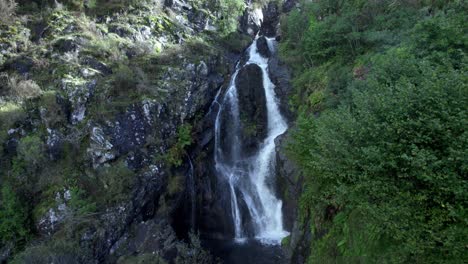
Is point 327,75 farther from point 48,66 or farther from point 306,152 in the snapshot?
point 48,66

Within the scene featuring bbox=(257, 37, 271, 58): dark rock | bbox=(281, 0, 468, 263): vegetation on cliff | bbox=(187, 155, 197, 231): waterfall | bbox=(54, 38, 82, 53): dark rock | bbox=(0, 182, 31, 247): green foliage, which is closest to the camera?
bbox=(281, 0, 468, 263): vegetation on cliff

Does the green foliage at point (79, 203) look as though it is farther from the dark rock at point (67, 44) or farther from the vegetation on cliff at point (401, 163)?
the vegetation on cliff at point (401, 163)

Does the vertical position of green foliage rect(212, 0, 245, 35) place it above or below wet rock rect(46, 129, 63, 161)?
above

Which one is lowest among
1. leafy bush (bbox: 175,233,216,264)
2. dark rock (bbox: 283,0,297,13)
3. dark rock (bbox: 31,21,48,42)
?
leafy bush (bbox: 175,233,216,264)

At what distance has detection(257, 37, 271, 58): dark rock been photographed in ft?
83.7

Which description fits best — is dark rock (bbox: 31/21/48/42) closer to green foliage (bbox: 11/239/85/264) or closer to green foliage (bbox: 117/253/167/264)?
green foliage (bbox: 11/239/85/264)

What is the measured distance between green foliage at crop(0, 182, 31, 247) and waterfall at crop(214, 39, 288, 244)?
10.0 m

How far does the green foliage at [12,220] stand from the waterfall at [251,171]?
395 inches

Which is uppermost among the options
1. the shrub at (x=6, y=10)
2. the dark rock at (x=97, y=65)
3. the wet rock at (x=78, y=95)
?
the shrub at (x=6, y=10)

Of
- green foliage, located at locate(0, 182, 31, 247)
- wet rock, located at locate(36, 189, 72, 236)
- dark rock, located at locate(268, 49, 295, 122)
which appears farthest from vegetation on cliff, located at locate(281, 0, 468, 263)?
green foliage, located at locate(0, 182, 31, 247)

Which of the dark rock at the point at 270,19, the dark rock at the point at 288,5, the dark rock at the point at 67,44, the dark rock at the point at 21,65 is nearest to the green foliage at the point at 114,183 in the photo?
the dark rock at the point at 21,65

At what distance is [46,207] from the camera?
1413 centimetres

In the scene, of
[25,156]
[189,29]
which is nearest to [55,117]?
[25,156]

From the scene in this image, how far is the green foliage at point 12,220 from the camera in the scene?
1341 centimetres
